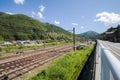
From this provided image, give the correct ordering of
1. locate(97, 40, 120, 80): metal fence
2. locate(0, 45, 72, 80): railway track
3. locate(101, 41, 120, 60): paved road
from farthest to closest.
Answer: locate(0, 45, 72, 80): railway track < locate(101, 41, 120, 60): paved road < locate(97, 40, 120, 80): metal fence

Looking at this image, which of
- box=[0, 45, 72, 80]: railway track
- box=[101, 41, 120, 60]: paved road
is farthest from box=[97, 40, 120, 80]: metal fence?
box=[0, 45, 72, 80]: railway track

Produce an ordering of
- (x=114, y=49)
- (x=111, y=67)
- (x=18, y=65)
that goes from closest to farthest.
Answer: (x=111, y=67) → (x=18, y=65) → (x=114, y=49)

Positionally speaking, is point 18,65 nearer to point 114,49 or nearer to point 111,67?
point 114,49

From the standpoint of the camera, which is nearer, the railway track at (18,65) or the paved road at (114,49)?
the paved road at (114,49)

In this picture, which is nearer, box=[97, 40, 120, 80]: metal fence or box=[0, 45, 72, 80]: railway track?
box=[97, 40, 120, 80]: metal fence

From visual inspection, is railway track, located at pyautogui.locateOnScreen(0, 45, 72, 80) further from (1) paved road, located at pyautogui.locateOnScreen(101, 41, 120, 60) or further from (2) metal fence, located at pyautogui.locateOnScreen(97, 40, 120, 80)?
(2) metal fence, located at pyautogui.locateOnScreen(97, 40, 120, 80)

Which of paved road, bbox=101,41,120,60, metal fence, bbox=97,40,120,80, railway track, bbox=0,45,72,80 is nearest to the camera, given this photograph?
metal fence, bbox=97,40,120,80

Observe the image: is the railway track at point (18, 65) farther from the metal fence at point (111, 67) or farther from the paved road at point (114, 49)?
the metal fence at point (111, 67)

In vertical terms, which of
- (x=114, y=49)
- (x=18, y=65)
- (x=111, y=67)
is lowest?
(x=18, y=65)

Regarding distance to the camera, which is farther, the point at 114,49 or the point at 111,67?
the point at 114,49

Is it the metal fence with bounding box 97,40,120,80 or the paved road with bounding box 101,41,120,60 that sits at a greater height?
the metal fence with bounding box 97,40,120,80

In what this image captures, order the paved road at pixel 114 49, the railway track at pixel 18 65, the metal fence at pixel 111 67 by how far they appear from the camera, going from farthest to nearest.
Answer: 1. the railway track at pixel 18 65
2. the paved road at pixel 114 49
3. the metal fence at pixel 111 67

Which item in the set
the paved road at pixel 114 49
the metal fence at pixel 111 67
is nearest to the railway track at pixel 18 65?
the paved road at pixel 114 49

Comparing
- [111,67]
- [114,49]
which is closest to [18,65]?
[114,49]
